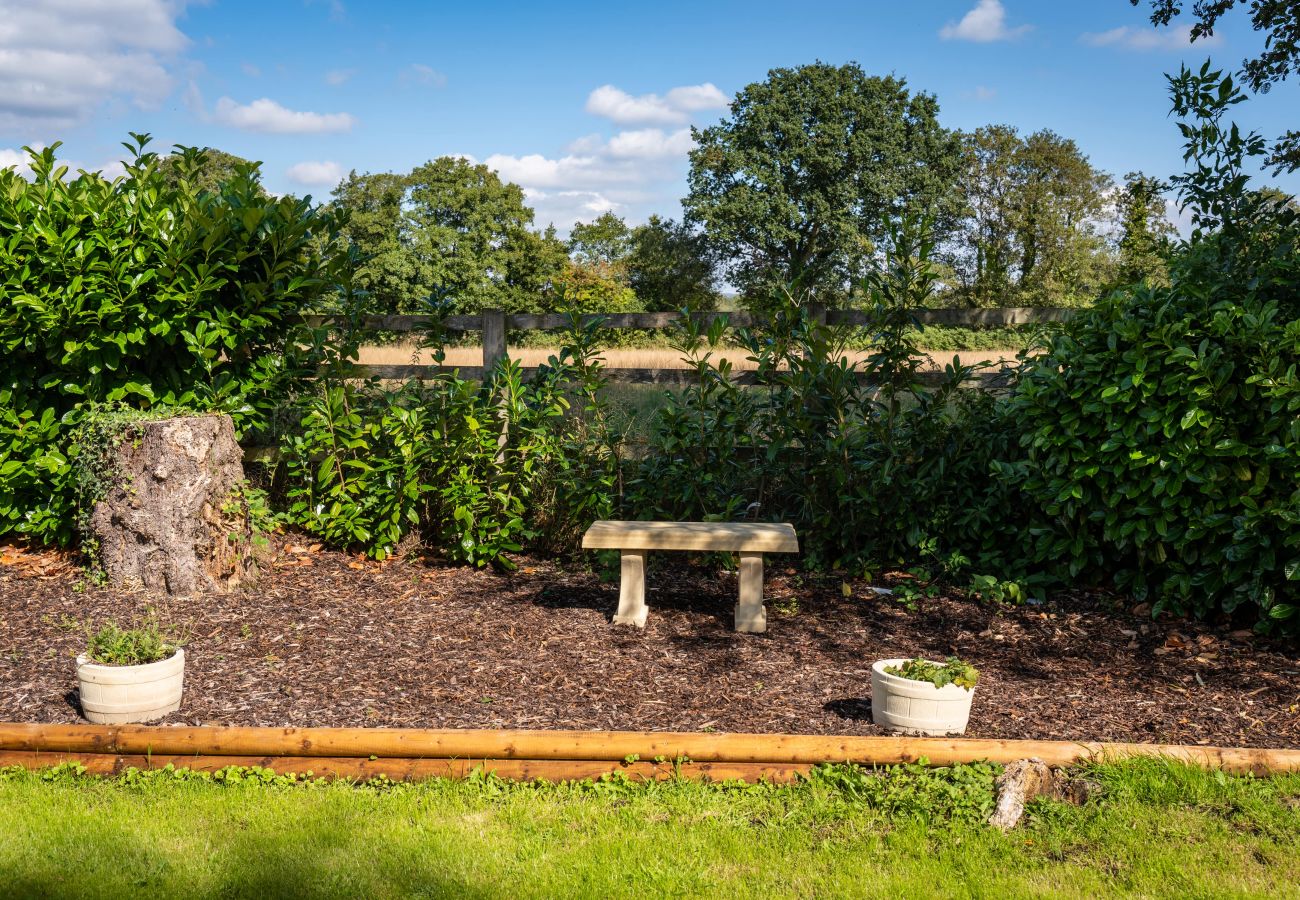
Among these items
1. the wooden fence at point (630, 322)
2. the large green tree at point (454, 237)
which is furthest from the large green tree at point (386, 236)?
the wooden fence at point (630, 322)

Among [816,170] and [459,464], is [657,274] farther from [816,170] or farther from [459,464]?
[459,464]

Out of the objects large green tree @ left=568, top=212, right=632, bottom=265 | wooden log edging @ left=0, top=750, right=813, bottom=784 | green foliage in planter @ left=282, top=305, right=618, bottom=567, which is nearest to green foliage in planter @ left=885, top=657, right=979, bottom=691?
wooden log edging @ left=0, top=750, right=813, bottom=784

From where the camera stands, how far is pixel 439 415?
6.37 meters

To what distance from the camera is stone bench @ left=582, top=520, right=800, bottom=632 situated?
498 cm

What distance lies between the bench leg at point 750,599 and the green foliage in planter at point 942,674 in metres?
1.28

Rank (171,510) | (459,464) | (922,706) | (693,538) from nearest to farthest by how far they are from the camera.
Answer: (922,706) → (693,538) → (171,510) → (459,464)

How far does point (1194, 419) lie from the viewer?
15.9 feet

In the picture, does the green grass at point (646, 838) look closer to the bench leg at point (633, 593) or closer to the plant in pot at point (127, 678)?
the plant in pot at point (127, 678)

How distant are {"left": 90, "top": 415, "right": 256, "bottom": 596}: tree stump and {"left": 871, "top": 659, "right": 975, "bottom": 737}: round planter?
374 cm

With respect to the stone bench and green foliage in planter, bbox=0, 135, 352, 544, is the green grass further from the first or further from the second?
green foliage in planter, bbox=0, 135, 352, 544

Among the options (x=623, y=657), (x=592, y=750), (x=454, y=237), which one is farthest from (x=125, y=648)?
(x=454, y=237)

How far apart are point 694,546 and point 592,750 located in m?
1.69

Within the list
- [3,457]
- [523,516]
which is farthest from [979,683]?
[3,457]

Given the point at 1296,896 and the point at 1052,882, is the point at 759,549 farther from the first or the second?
the point at 1296,896
